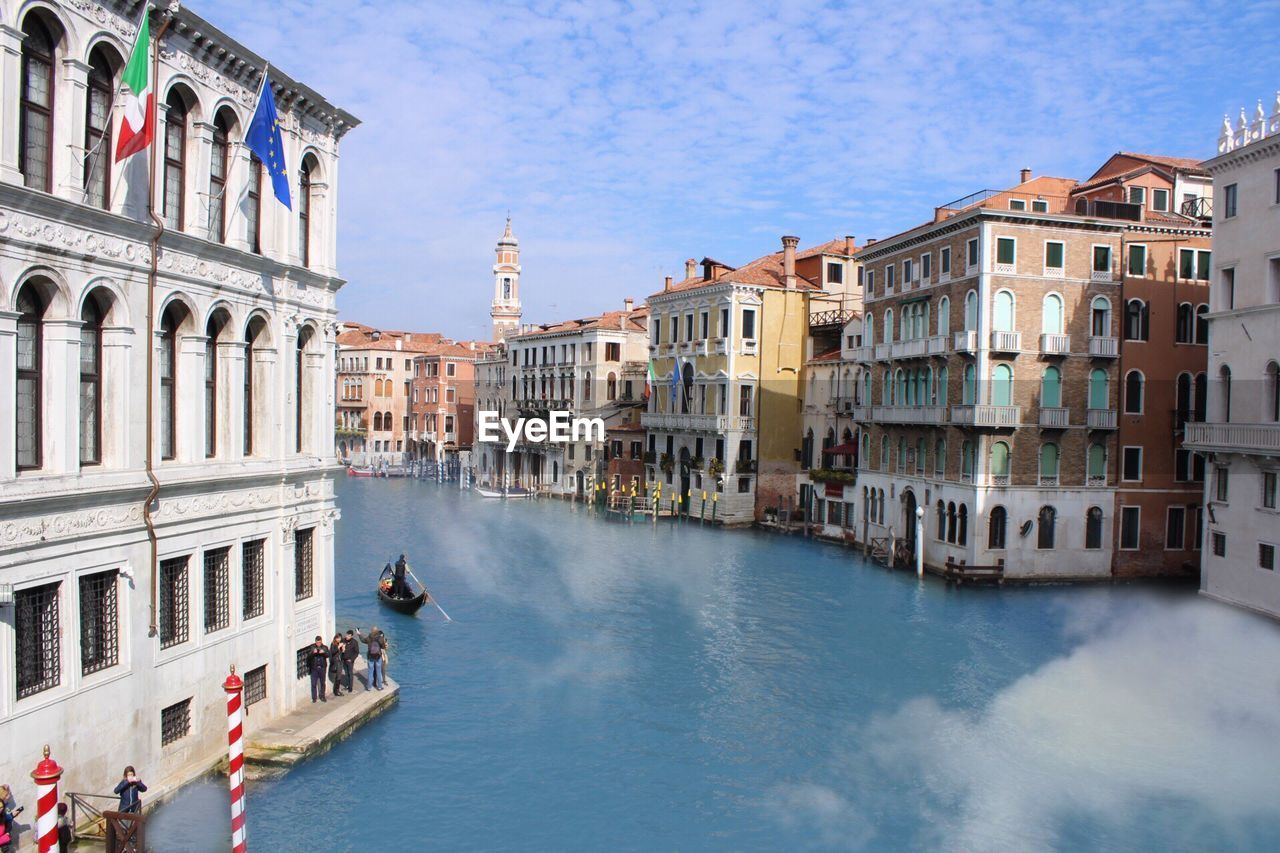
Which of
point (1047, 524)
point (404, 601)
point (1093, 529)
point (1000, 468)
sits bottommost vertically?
point (404, 601)

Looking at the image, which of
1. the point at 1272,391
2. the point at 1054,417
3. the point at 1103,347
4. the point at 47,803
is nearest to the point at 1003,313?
the point at 1103,347

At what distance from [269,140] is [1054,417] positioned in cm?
2162

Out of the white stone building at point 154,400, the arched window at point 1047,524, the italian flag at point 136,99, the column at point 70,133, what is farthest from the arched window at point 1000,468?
the column at point 70,133

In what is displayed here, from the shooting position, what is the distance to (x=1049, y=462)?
90.0ft

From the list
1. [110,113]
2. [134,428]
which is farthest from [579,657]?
[110,113]

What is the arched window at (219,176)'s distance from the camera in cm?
1240

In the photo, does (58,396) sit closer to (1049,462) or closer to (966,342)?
(966,342)

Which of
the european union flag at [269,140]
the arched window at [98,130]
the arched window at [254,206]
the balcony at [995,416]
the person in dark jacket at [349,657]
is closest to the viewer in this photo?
the arched window at [98,130]

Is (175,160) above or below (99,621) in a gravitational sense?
above

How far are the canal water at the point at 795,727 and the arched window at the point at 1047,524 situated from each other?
4.90ft

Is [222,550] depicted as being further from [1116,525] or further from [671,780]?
[1116,525]

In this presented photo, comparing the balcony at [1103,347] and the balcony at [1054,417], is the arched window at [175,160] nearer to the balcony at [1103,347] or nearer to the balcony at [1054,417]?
the balcony at [1054,417]

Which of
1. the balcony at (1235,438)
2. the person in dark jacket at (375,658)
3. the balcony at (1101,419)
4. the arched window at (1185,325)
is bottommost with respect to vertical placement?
the person in dark jacket at (375,658)

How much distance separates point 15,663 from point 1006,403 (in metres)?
23.7
